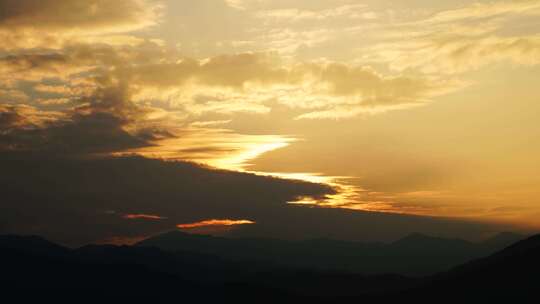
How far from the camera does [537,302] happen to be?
19475cm
